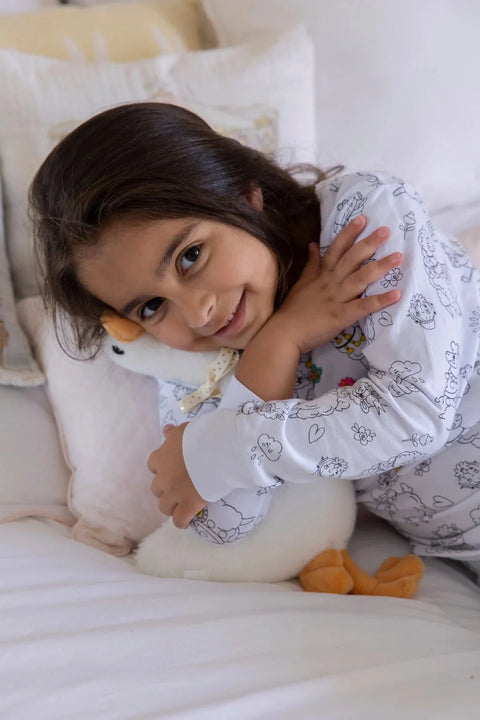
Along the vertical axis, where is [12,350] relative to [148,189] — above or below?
below

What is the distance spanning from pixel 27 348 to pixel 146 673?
65cm

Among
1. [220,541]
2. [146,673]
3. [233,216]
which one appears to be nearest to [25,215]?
[233,216]

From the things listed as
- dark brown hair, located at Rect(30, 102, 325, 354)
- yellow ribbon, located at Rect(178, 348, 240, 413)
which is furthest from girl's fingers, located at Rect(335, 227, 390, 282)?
yellow ribbon, located at Rect(178, 348, 240, 413)

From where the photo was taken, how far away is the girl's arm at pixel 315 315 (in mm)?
896

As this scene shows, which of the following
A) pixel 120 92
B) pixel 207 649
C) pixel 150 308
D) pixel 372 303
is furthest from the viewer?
pixel 120 92

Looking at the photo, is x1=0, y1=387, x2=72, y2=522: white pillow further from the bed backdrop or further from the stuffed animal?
the stuffed animal

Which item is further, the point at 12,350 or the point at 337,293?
the point at 12,350

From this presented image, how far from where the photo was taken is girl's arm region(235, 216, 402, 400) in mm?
896

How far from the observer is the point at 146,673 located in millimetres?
700

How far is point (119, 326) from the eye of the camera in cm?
103

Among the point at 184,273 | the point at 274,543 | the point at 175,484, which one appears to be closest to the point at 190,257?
the point at 184,273

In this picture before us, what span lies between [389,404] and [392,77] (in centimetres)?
80

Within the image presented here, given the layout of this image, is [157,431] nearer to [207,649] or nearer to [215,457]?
[215,457]

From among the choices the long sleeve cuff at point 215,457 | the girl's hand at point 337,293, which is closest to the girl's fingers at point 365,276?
the girl's hand at point 337,293
